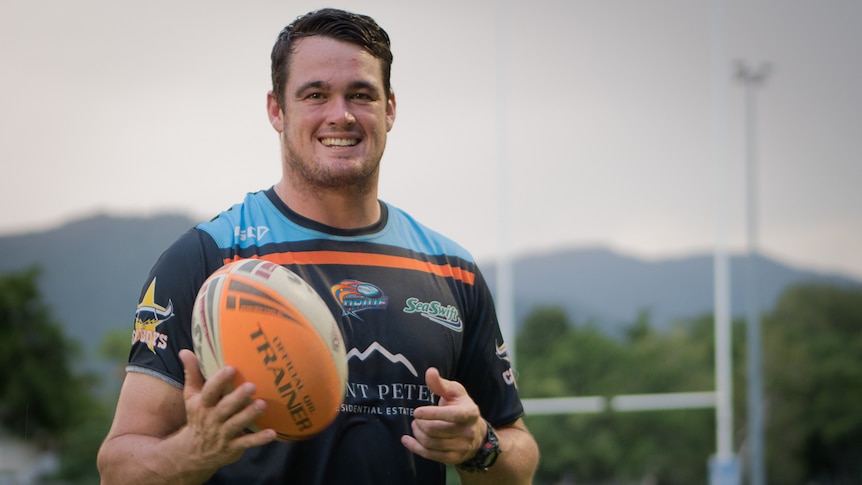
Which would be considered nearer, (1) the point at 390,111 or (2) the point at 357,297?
(2) the point at 357,297

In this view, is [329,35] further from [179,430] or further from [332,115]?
[179,430]

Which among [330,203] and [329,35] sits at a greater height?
[329,35]

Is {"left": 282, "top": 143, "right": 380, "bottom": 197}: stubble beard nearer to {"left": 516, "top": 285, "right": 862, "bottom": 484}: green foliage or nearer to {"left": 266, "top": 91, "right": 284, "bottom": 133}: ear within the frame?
{"left": 266, "top": 91, "right": 284, "bottom": 133}: ear

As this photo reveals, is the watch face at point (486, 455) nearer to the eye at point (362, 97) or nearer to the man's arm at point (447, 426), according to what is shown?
the man's arm at point (447, 426)

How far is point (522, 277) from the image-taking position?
1368cm

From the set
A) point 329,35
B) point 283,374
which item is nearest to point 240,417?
point 283,374

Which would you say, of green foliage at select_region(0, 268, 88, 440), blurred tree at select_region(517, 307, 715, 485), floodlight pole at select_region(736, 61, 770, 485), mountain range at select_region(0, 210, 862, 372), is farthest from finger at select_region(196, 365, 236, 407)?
floodlight pole at select_region(736, 61, 770, 485)

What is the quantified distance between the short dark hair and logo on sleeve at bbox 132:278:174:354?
51 cm

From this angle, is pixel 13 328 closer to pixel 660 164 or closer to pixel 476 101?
pixel 476 101

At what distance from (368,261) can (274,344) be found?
44 centimetres

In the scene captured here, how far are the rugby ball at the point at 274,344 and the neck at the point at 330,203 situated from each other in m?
0.30

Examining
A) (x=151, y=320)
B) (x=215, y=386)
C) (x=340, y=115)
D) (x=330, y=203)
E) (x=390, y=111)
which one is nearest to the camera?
(x=215, y=386)

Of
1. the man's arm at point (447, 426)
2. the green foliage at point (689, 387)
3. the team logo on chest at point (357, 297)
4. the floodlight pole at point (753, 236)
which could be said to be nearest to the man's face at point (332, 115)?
the team logo on chest at point (357, 297)

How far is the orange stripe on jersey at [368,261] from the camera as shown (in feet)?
6.40
